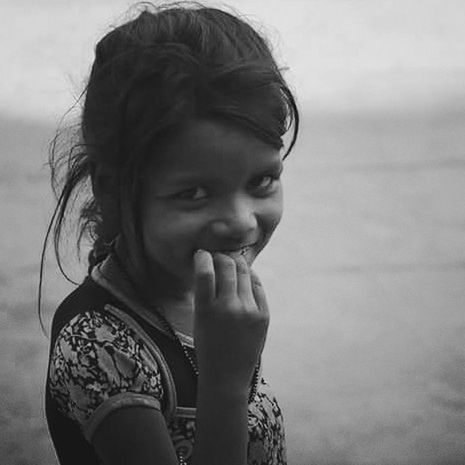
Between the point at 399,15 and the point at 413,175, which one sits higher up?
the point at 399,15

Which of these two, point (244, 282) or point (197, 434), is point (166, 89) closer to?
point (244, 282)

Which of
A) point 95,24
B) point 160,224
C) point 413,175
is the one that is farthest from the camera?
point 95,24

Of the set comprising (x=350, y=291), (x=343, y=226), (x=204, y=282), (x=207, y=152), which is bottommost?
(x=204, y=282)

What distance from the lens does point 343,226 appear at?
2.78 m

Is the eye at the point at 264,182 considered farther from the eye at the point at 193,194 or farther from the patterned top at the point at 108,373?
the patterned top at the point at 108,373

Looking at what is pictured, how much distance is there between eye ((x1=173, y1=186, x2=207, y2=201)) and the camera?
984 millimetres

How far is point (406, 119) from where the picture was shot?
11.4 ft

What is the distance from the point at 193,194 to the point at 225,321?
0.12 m

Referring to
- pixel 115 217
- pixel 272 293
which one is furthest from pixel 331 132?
pixel 115 217

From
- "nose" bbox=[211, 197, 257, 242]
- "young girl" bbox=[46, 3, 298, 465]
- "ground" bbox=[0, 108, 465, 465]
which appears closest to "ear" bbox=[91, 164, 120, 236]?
"young girl" bbox=[46, 3, 298, 465]

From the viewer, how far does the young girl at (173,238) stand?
956 mm

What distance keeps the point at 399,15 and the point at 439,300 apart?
1924mm

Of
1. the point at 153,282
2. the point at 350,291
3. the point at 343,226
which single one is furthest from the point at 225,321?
the point at 343,226

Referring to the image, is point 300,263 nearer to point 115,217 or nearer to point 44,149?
point 44,149
